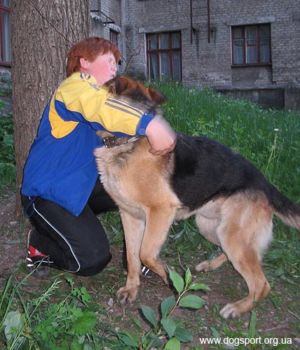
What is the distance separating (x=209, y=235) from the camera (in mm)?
3465

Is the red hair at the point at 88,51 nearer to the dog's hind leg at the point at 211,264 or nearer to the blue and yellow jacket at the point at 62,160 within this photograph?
the blue and yellow jacket at the point at 62,160

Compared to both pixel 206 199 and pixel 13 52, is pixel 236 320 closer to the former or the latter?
pixel 206 199

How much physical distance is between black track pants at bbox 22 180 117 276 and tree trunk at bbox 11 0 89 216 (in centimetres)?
90

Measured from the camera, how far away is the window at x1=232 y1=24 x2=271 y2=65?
808 inches

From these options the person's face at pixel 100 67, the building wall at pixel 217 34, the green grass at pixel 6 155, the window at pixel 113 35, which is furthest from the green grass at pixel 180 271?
the window at pixel 113 35

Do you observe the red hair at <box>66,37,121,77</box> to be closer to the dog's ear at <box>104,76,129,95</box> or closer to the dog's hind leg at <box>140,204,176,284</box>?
the dog's ear at <box>104,76,129,95</box>

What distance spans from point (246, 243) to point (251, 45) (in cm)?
1925

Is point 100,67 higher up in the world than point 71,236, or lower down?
higher up

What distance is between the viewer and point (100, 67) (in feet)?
9.51

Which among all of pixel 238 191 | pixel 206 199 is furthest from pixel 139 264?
pixel 238 191

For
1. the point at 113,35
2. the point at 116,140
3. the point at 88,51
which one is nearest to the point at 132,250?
the point at 116,140

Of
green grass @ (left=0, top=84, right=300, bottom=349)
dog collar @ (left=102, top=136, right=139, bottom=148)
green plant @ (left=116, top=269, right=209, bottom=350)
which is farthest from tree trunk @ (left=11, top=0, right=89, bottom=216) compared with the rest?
green plant @ (left=116, top=269, right=209, bottom=350)

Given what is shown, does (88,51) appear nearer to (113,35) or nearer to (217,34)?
(113,35)

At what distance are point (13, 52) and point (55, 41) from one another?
1.23 feet
